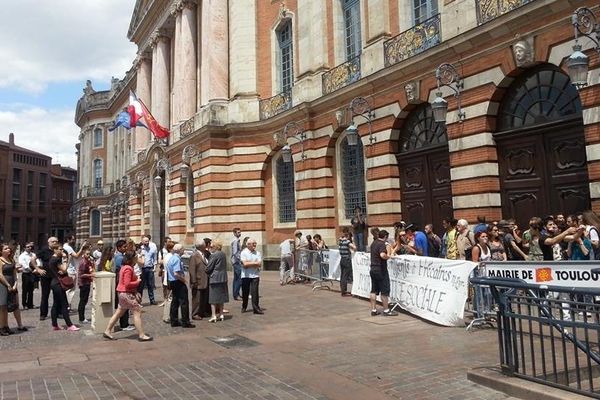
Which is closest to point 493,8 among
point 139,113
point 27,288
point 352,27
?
point 352,27

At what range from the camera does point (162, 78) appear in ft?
117

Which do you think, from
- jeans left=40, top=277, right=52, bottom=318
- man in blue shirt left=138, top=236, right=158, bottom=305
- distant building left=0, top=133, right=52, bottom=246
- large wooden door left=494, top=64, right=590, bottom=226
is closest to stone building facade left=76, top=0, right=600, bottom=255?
large wooden door left=494, top=64, right=590, bottom=226

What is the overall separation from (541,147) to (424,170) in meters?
4.14

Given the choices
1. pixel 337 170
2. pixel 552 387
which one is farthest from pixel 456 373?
pixel 337 170

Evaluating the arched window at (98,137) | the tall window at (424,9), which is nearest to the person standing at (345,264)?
the tall window at (424,9)

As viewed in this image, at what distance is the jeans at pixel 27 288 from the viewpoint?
14.1 meters

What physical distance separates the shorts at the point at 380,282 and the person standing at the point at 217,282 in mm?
3193

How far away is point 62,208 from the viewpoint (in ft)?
275

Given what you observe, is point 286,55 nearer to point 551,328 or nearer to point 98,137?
point 551,328

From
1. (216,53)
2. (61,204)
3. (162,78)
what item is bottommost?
(61,204)

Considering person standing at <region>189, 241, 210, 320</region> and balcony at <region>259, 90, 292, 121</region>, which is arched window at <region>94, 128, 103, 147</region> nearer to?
balcony at <region>259, 90, 292, 121</region>

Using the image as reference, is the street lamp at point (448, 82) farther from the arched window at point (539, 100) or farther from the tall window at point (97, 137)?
the tall window at point (97, 137)

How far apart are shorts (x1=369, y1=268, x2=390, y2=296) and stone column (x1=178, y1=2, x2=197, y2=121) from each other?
2122 centimetres

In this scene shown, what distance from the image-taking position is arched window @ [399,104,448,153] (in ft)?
52.5
